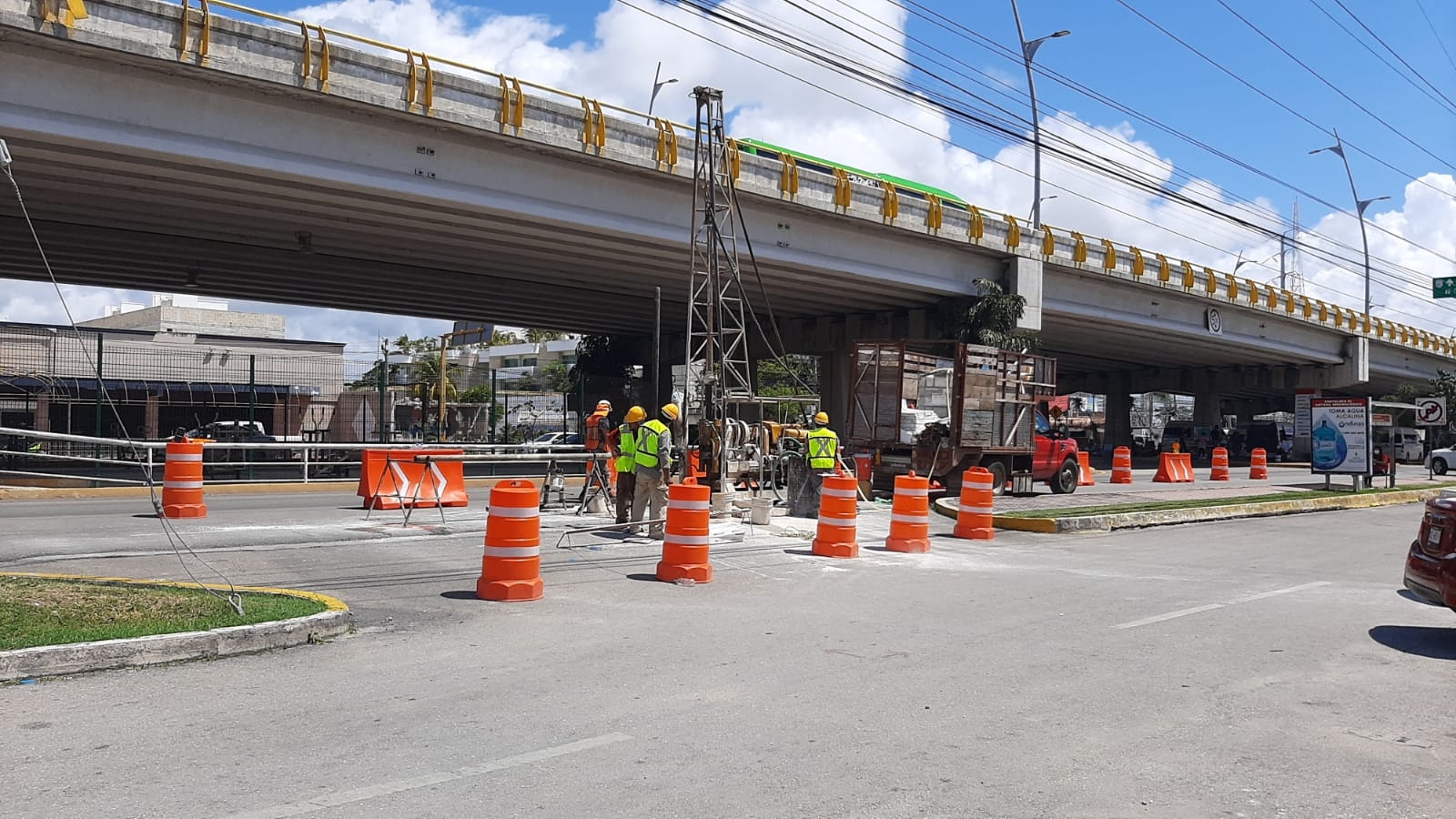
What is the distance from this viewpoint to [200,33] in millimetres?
18844

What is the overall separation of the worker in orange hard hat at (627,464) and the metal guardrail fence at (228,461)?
372 centimetres

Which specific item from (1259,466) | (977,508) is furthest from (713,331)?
(1259,466)

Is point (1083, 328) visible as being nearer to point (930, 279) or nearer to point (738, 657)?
point (930, 279)

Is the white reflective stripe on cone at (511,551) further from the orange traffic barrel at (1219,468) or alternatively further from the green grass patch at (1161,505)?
the orange traffic barrel at (1219,468)

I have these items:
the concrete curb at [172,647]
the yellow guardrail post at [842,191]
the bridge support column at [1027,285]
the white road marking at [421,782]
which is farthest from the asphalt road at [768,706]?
the bridge support column at [1027,285]

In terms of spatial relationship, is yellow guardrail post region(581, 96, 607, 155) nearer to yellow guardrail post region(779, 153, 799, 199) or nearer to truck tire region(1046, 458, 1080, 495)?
yellow guardrail post region(779, 153, 799, 199)

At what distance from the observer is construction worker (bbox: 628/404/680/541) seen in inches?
574

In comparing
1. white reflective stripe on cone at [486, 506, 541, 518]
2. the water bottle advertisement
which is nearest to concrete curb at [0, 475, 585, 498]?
white reflective stripe on cone at [486, 506, 541, 518]

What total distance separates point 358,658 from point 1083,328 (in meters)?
41.5

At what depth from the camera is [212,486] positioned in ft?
74.1

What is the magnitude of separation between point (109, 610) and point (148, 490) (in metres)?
14.1

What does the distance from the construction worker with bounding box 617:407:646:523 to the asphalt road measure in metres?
3.17

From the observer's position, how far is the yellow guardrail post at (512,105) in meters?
23.0

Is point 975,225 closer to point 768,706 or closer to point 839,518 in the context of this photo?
point 839,518
